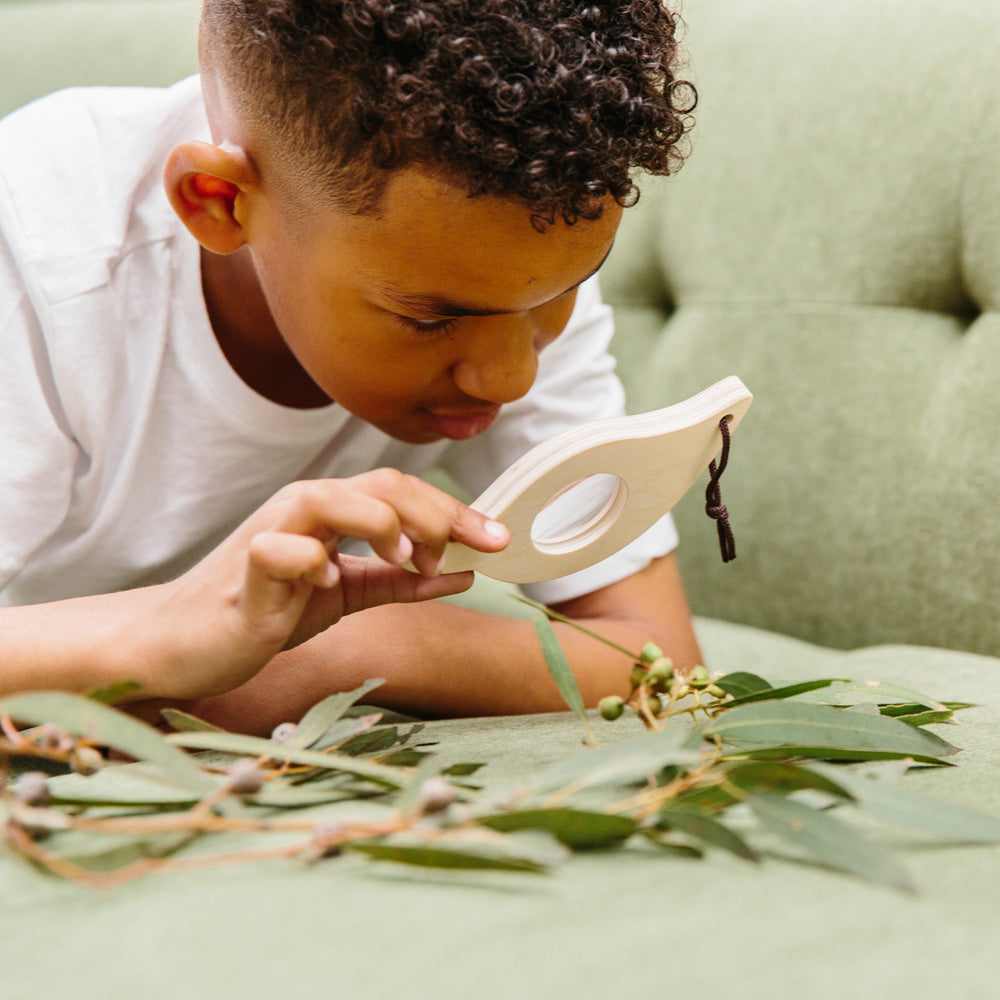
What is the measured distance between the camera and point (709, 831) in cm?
39

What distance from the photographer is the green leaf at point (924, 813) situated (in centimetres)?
39

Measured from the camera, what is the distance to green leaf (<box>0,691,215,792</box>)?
40cm

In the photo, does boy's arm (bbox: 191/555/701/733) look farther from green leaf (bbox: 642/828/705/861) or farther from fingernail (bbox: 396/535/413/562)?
green leaf (bbox: 642/828/705/861)

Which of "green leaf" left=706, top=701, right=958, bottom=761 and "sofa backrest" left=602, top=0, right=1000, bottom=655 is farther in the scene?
"sofa backrest" left=602, top=0, right=1000, bottom=655

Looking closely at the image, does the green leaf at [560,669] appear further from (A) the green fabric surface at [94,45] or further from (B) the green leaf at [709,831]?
(A) the green fabric surface at [94,45]

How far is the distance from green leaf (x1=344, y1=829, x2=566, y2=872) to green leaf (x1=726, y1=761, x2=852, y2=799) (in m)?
0.08

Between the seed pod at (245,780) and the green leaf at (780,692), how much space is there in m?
0.25

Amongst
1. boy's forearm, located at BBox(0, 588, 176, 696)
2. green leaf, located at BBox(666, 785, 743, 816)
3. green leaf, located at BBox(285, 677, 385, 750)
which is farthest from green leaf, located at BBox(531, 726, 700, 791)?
boy's forearm, located at BBox(0, 588, 176, 696)

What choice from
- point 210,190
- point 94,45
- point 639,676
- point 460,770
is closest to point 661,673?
point 639,676

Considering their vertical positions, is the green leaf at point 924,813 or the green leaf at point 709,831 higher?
the green leaf at point 924,813

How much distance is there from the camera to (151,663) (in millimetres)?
564

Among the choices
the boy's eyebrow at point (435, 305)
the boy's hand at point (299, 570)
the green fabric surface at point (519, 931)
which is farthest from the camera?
the boy's eyebrow at point (435, 305)

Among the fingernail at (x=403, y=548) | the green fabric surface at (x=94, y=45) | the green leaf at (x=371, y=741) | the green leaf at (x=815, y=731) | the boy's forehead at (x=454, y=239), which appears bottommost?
the green leaf at (x=371, y=741)

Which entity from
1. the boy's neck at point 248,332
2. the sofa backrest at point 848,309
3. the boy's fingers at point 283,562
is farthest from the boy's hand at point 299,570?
the sofa backrest at point 848,309
